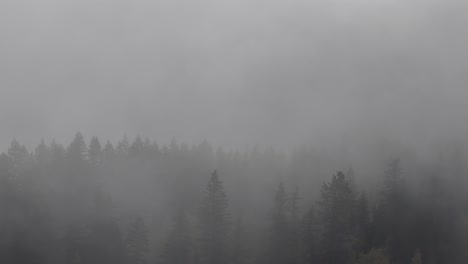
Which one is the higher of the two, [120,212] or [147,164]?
[147,164]

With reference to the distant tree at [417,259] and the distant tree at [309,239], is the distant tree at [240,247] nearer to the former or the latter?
the distant tree at [309,239]

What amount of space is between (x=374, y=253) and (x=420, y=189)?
1953 inches

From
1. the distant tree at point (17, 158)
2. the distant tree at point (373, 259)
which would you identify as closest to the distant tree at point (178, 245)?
the distant tree at point (373, 259)

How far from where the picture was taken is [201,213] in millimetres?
110125

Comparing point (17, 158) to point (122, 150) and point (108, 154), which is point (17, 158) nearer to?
point (108, 154)

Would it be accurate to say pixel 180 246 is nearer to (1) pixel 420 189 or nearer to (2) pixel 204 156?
(2) pixel 204 156

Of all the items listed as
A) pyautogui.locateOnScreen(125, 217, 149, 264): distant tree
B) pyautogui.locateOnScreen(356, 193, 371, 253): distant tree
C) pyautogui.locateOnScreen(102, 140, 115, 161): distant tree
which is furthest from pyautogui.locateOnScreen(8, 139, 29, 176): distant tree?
pyautogui.locateOnScreen(356, 193, 371, 253): distant tree

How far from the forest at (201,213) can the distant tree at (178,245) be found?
170 millimetres

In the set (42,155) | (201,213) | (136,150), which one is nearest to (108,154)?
(136,150)

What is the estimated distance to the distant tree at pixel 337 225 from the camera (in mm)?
108688

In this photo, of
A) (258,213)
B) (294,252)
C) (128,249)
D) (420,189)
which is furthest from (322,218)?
(420,189)

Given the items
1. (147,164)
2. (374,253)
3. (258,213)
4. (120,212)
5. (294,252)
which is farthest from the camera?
(147,164)

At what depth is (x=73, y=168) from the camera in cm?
12619

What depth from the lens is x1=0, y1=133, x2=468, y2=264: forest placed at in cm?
10831
